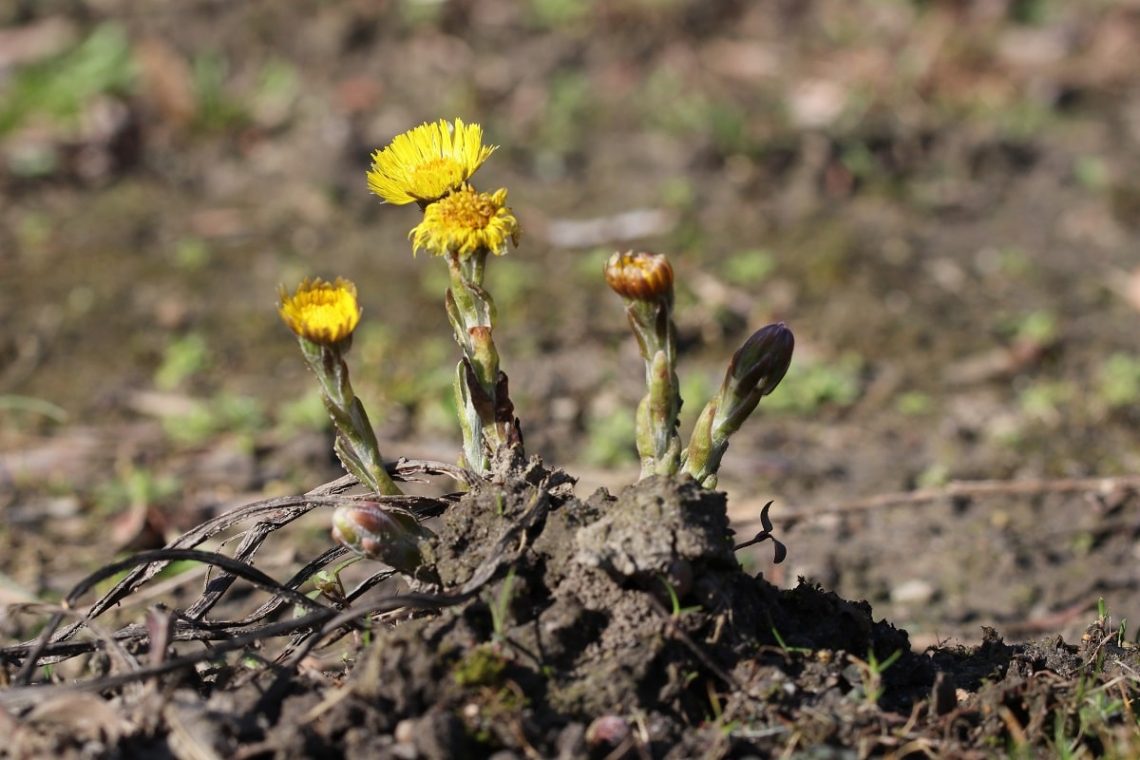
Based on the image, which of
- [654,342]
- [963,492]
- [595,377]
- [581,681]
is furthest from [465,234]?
[595,377]

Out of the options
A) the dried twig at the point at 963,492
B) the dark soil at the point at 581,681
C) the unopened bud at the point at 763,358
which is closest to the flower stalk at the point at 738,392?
the unopened bud at the point at 763,358

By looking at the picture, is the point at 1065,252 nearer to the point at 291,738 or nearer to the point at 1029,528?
the point at 1029,528

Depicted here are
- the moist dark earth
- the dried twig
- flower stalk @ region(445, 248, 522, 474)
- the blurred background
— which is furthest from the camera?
the blurred background

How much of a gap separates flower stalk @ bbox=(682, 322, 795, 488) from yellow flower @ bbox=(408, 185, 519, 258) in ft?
1.52

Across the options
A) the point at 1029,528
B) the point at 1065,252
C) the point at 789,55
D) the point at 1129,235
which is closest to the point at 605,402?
the point at 1029,528

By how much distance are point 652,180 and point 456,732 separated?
4258 mm

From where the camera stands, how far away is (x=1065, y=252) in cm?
526

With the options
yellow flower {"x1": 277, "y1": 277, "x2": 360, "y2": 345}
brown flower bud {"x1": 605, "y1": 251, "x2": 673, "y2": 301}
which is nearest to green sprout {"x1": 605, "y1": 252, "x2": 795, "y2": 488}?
brown flower bud {"x1": 605, "y1": 251, "x2": 673, "y2": 301}

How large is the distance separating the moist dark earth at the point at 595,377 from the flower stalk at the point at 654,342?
0.13 m

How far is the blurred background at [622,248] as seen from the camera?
381 centimetres

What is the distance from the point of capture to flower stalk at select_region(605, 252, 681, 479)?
2148 mm

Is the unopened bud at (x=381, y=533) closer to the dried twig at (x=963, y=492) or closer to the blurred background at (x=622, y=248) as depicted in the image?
the blurred background at (x=622, y=248)

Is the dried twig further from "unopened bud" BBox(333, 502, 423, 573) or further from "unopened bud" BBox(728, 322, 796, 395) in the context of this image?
"unopened bud" BBox(333, 502, 423, 573)

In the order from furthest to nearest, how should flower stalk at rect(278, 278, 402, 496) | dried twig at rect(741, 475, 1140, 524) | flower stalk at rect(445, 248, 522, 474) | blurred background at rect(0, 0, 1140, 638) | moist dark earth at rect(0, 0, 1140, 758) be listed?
blurred background at rect(0, 0, 1140, 638) → dried twig at rect(741, 475, 1140, 524) → flower stalk at rect(445, 248, 522, 474) → flower stalk at rect(278, 278, 402, 496) → moist dark earth at rect(0, 0, 1140, 758)
